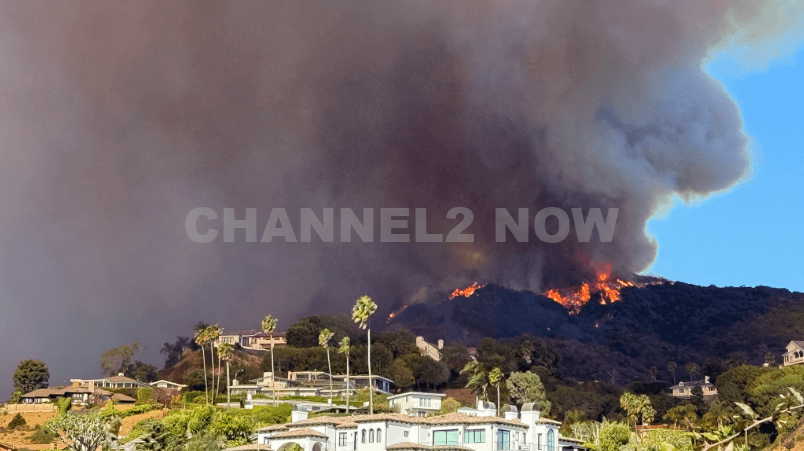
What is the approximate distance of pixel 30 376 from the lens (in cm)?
16450

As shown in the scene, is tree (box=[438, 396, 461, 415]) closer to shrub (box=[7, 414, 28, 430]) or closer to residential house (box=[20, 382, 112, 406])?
residential house (box=[20, 382, 112, 406])

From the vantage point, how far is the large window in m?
86.5

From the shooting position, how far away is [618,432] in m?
90.9

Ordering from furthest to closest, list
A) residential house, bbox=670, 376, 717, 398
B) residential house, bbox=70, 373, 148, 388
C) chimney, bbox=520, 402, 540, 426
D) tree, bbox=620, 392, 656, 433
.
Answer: residential house, bbox=670, 376, 717, 398
residential house, bbox=70, 373, 148, 388
tree, bbox=620, 392, 656, 433
chimney, bbox=520, 402, 540, 426

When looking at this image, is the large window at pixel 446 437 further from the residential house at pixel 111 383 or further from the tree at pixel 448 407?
the residential house at pixel 111 383

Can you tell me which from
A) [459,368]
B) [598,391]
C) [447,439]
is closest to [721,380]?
[598,391]

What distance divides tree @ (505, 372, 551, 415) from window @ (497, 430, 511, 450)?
165ft

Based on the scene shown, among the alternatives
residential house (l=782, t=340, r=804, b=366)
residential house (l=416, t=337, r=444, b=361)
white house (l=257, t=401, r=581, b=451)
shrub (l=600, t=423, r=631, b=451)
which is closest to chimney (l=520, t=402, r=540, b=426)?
white house (l=257, t=401, r=581, b=451)

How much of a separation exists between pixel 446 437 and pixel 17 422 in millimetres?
72670

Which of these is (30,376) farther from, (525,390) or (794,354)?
(794,354)

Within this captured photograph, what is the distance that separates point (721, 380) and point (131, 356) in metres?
114

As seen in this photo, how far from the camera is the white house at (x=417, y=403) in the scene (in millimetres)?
112938

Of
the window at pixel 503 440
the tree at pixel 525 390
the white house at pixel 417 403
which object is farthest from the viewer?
the tree at pixel 525 390

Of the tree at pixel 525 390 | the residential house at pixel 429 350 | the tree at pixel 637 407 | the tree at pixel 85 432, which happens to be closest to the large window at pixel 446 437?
the tree at pixel 85 432
